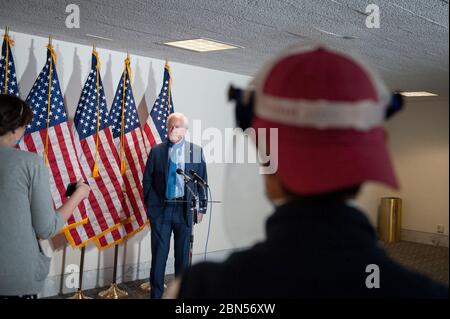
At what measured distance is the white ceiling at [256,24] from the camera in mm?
2396

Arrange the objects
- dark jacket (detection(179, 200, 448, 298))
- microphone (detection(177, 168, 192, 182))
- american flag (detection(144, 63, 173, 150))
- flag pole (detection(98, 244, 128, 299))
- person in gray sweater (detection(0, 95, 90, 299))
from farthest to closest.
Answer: american flag (detection(144, 63, 173, 150)), flag pole (detection(98, 244, 128, 299)), microphone (detection(177, 168, 192, 182)), person in gray sweater (detection(0, 95, 90, 299)), dark jacket (detection(179, 200, 448, 298))

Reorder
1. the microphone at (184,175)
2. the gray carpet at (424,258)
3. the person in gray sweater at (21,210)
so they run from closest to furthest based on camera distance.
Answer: the gray carpet at (424,258)
the person in gray sweater at (21,210)
the microphone at (184,175)

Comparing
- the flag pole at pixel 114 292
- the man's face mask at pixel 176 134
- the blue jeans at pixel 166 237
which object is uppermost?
the man's face mask at pixel 176 134

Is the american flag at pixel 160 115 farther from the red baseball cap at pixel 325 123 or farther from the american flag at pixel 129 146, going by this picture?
the red baseball cap at pixel 325 123

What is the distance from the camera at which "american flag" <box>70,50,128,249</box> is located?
11.6 feet

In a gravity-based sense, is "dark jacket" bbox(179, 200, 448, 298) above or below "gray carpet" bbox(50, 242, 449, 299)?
above

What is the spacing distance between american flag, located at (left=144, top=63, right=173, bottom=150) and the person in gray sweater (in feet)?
8.17

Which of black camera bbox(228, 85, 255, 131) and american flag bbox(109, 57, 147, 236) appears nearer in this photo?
black camera bbox(228, 85, 255, 131)

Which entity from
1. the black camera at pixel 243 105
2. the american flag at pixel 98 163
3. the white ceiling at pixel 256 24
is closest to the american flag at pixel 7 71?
the white ceiling at pixel 256 24

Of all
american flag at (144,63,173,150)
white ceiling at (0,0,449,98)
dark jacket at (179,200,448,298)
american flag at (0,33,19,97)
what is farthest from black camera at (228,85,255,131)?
american flag at (144,63,173,150)

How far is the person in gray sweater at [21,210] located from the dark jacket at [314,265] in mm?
954

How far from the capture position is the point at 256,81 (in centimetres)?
57

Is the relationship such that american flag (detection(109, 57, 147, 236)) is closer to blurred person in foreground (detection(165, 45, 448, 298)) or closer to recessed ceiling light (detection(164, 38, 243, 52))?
recessed ceiling light (detection(164, 38, 243, 52))

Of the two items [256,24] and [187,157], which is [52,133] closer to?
[187,157]
